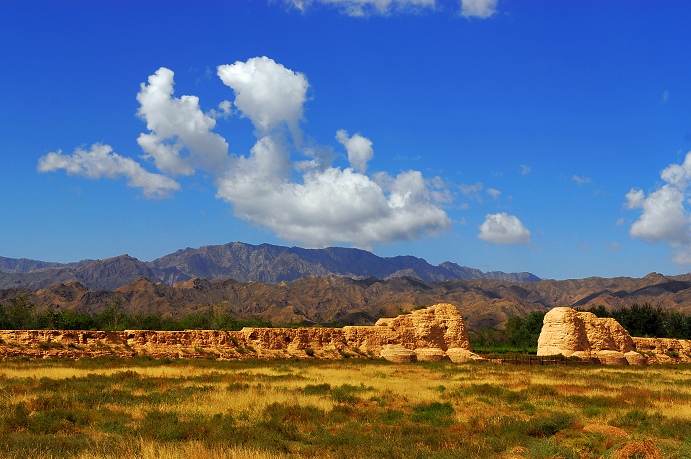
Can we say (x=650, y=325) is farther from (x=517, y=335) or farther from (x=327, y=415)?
(x=327, y=415)

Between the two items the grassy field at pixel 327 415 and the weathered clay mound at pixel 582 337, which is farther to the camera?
the weathered clay mound at pixel 582 337

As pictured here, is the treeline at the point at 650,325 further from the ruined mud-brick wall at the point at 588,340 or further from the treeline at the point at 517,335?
the ruined mud-brick wall at the point at 588,340

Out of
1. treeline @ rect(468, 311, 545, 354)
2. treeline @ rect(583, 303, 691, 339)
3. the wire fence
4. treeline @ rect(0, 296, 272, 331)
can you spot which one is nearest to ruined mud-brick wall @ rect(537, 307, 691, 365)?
the wire fence

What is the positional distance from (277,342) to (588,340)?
2102cm

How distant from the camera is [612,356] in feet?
127

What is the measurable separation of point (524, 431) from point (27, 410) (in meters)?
11.3

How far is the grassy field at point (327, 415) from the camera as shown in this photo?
34.3ft

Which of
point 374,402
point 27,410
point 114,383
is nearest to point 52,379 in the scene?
point 114,383

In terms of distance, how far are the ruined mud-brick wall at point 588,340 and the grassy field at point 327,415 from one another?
1404 cm

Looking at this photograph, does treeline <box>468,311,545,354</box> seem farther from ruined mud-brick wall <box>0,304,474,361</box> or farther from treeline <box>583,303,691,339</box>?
ruined mud-brick wall <box>0,304,474,361</box>

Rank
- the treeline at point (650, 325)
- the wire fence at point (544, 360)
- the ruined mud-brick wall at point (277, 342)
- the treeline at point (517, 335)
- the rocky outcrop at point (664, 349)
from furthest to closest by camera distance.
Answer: the treeline at point (650, 325)
the treeline at point (517, 335)
the rocky outcrop at point (664, 349)
the wire fence at point (544, 360)
the ruined mud-brick wall at point (277, 342)

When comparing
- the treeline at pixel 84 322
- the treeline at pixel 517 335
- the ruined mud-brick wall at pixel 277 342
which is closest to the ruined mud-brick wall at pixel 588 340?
the ruined mud-brick wall at pixel 277 342

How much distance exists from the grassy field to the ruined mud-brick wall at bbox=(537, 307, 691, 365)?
46.1 ft

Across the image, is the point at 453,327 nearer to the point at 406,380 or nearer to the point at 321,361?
the point at 321,361
